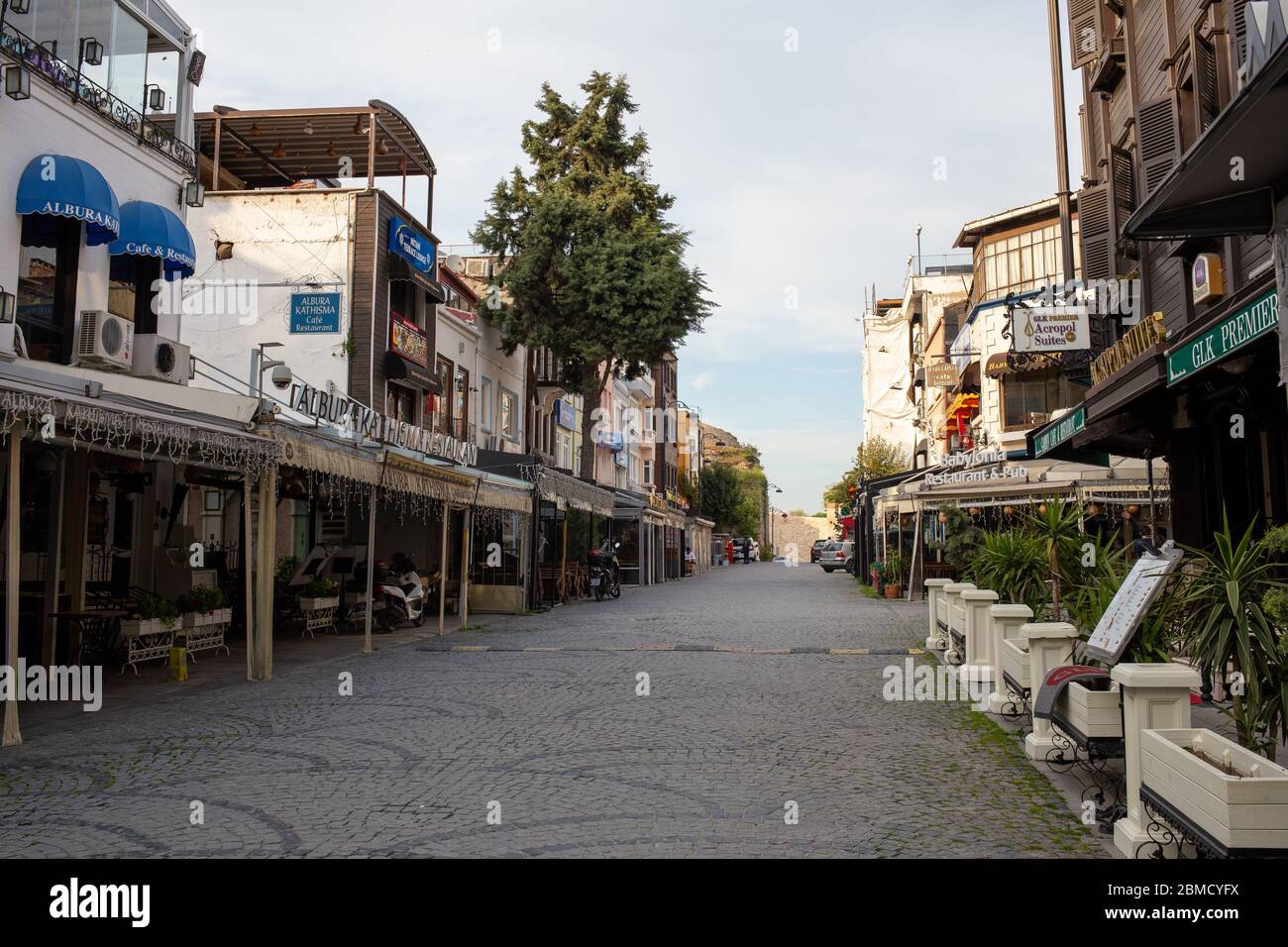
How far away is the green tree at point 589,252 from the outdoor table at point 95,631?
20.6 metres

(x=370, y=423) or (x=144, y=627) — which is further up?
(x=370, y=423)

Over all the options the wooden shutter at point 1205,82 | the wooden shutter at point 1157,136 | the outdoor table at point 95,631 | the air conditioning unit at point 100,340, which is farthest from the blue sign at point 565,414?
the wooden shutter at point 1205,82

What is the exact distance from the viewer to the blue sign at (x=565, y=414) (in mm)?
39719

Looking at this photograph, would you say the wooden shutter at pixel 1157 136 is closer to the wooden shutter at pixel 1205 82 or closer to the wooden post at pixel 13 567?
the wooden shutter at pixel 1205 82

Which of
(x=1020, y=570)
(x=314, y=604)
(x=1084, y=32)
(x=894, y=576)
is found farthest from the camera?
(x=894, y=576)

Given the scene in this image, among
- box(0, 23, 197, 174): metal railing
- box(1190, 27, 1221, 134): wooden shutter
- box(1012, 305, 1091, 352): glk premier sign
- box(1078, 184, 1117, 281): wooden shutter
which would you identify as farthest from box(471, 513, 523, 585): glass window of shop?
box(1190, 27, 1221, 134): wooden shutter

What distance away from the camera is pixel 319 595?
16.5 meters

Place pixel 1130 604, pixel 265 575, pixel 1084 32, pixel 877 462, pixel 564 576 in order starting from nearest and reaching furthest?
pixel 1130 604 < pixel 265 575 < pixel 1084 32 < pixel 564 576 < pixel 877 462

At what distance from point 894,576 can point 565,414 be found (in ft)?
56.3

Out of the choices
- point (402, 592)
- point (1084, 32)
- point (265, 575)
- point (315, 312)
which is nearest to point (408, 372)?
point (315, 312)

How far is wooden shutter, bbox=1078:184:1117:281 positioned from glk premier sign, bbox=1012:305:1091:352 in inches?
28.8

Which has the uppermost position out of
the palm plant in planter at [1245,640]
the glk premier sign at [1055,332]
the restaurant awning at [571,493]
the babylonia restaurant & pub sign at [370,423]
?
the glk premier sign at [1055,332]

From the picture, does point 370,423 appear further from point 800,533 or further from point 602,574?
point 800,533
